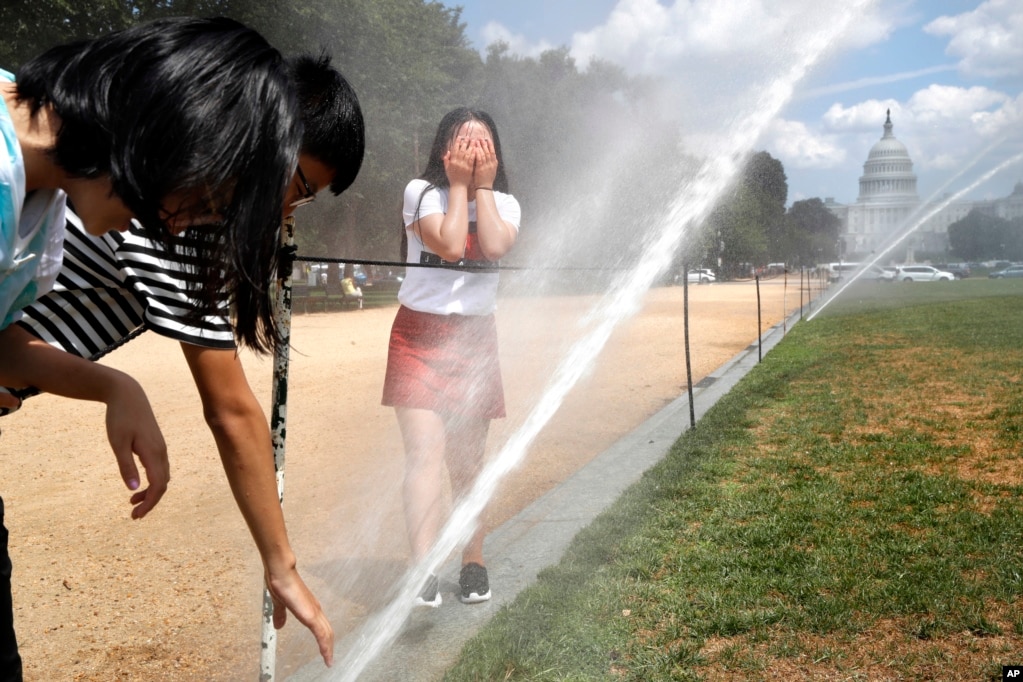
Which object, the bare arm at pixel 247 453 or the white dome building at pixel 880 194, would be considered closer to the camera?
the bare arm at pixel 247 453

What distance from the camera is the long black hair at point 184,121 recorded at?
1.07 meters

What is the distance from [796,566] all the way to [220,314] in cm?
273

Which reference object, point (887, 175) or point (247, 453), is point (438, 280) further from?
point (887, 175)

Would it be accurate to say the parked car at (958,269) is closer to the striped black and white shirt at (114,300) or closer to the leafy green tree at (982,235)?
the leafy green tree at (982,235)

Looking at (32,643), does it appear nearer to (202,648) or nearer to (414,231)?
(202,648)

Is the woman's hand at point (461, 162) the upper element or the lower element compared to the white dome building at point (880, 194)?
lower

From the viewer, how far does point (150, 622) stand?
3340 millimetres

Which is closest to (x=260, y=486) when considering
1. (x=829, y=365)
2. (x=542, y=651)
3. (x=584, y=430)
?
(x=542, y=651)

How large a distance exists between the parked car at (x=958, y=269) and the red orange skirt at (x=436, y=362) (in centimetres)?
6782

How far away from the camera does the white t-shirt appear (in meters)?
3.03

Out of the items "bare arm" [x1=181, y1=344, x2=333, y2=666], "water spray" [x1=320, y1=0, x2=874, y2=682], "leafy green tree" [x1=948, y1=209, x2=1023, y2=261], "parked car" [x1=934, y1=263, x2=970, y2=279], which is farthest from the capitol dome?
"bare arm" [x1=181, y1=344, x2=333, y2=666]

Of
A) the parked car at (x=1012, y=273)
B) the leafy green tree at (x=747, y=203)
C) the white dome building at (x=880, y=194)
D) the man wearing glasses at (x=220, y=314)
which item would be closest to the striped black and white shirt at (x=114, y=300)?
the man wearing glasses at (x=220, y=314)

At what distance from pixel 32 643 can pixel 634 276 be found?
387 cm

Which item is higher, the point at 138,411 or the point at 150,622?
the point at 138,411
